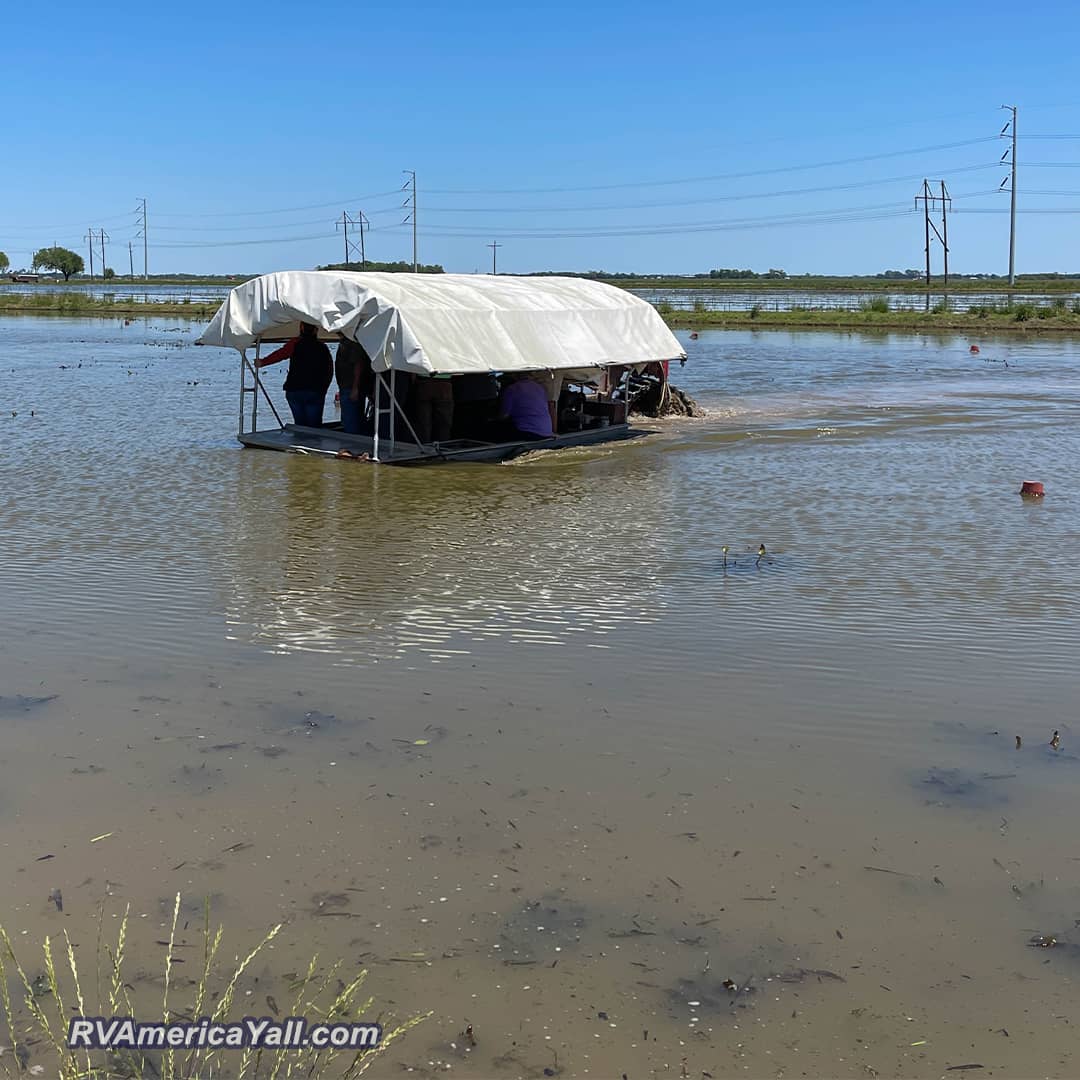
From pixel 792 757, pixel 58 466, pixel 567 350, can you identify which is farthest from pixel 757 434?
pixel 792 757

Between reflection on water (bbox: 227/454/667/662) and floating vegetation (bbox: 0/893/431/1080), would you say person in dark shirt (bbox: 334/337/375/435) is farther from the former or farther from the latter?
floating vegetation (bbox: 0/893/431/1080)

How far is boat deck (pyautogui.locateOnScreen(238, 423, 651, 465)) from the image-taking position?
703 inches

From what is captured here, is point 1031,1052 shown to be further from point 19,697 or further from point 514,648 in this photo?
point 19,697

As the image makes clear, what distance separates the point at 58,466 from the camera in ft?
55.2

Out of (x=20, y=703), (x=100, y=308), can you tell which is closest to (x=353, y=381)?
(x=20, y=703)

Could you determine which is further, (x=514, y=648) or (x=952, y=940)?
(x=514, y=648)

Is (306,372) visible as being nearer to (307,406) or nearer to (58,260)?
(307,406)

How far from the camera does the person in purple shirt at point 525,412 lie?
19.1 m

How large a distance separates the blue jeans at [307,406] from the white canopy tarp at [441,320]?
98cm

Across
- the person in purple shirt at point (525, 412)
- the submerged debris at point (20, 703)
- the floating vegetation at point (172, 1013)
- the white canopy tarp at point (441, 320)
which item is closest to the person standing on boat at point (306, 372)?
the white canopy tarp at point (441, 320)

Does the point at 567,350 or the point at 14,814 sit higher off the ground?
the point at 567,350

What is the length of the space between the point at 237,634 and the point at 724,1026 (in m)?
5.60

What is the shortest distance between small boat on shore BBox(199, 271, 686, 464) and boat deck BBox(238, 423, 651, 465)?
0.02 meters

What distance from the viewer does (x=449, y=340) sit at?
17.0m
